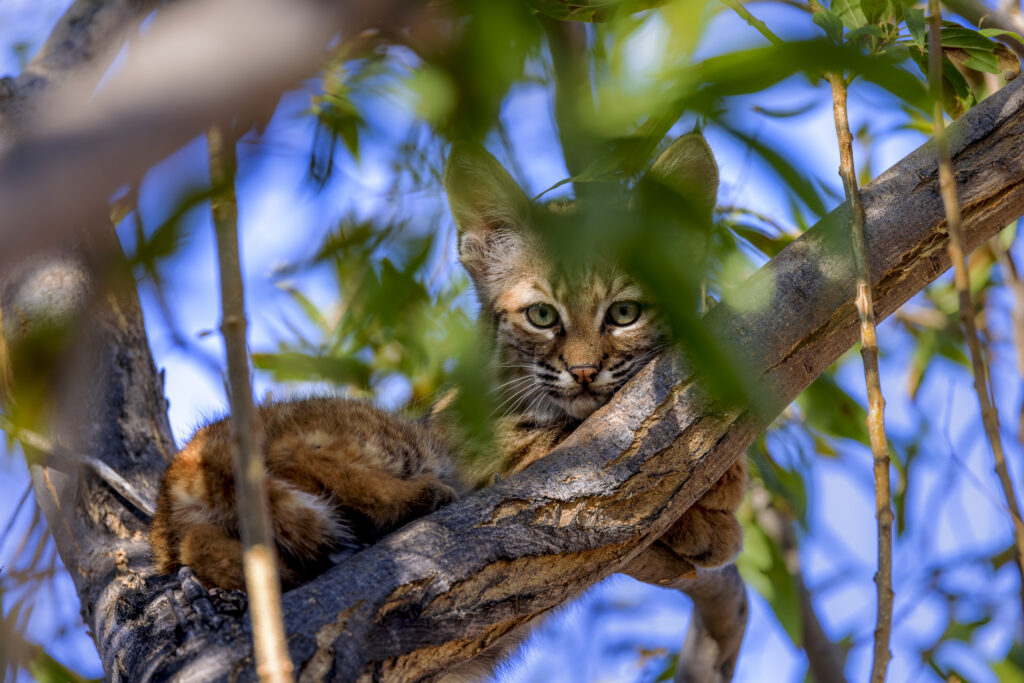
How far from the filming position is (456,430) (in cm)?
282

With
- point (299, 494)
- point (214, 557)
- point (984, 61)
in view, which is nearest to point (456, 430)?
point (299, 494)

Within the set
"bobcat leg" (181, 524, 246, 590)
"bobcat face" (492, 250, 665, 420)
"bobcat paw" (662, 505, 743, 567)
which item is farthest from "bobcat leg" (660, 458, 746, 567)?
"bobcat leg" (181, 524, 246, 590)

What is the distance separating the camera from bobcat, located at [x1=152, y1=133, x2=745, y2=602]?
2104 mm

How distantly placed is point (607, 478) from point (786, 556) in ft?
8.69

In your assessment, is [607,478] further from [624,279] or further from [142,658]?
[142,658]

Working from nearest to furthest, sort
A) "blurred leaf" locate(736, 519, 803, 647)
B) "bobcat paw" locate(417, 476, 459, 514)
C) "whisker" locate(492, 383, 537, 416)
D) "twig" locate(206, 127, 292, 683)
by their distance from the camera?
"twig" locate(206, 127, 292, 683), "bobcat paw" locate(417, 476, 459, 514), "whisker" locate(492, 383, 537, 416), "blurred leaf" locate(736, 519, 803, 647)

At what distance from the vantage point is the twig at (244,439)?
1.10 m

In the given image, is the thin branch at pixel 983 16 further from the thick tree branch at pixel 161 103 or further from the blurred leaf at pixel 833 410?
the thick tree branch at pixel 161 103

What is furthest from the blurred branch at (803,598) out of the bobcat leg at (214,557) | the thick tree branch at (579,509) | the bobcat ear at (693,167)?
the bobcat leg at (214,557)

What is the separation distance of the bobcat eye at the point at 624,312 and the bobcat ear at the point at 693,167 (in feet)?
1.28

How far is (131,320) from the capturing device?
3.01 metres

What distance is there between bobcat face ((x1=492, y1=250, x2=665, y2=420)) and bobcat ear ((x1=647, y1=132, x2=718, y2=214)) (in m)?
0.36

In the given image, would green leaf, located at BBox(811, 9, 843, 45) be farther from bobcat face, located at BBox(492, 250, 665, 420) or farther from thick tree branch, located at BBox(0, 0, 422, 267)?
thick tree branch, located at BBox(0, 0, 422, 267)

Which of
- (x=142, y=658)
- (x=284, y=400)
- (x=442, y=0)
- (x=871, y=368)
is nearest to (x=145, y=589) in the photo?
(x=142, y=658)
